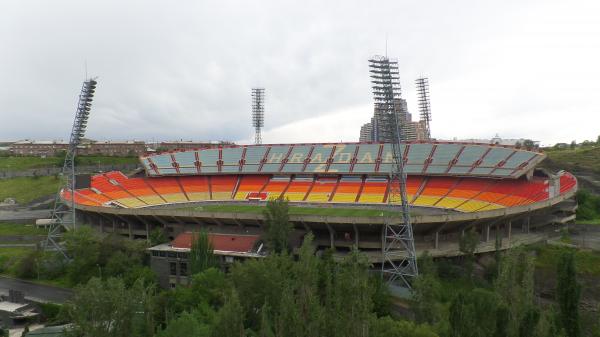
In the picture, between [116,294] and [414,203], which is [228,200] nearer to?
[414,203]

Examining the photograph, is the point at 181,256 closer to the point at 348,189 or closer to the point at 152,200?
the point at 152,200

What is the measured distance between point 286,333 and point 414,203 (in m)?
38.9

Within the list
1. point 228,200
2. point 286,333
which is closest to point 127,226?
point 228,200

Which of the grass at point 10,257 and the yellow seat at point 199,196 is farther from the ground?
the yellow seat at point 199,196

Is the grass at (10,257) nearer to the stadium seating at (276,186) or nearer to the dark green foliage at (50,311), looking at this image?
the dark green foliage at (50,311)

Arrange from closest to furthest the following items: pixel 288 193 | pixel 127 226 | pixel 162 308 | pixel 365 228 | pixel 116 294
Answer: pixel 116 294 < pixel 162 308 < pixel 365 228 < pixel 127 226 < pixel 288 193

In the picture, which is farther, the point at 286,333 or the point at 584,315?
the point at 584,315

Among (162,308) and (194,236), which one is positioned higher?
(194,236)

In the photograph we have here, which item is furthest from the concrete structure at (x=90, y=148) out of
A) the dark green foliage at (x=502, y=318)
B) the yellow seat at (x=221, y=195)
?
the dark green foliage at (x=502, y=318)

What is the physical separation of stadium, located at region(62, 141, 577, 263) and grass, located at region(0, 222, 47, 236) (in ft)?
20.1

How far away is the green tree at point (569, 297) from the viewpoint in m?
21.1

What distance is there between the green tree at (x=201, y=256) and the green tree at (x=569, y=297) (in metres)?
24.5

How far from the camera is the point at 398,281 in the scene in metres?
33.8

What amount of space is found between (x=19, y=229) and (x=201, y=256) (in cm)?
3773
